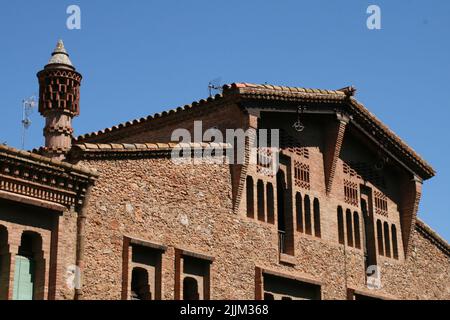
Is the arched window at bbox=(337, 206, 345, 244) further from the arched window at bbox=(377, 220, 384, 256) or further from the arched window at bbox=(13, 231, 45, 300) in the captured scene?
the arched window at bbox=(13, 231, 45, 300)

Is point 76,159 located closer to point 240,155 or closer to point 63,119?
point 240,155

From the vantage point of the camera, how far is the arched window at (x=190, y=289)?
778 inches

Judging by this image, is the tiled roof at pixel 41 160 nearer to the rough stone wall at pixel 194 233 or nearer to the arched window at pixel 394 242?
the rough stone wall at pixel 194 233

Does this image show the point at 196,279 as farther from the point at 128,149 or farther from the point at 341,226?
the point at 341,226

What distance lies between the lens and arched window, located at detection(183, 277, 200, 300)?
19766 mm

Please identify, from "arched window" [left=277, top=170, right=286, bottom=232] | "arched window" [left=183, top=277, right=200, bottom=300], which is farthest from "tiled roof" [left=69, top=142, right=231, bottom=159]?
"arched window" [left=183, top=277, right=200, bottom=300]

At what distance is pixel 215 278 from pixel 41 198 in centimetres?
517

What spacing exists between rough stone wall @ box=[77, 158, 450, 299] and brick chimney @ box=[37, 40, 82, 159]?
5.25 metres

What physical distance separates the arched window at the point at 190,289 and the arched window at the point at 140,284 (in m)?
1.33

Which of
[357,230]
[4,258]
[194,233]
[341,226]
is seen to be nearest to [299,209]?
[341,226]

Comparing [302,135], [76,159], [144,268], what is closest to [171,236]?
[144,268]

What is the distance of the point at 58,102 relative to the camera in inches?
950

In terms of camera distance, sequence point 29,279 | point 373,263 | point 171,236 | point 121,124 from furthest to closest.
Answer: point 373,263 < point 121,124 < point 171,236 < point 29,279
